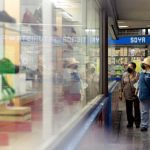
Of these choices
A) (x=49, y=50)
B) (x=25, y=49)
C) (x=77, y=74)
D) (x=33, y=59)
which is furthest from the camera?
(x=77, y=74)

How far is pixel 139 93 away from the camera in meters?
8.09

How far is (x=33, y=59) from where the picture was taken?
218 centimetres

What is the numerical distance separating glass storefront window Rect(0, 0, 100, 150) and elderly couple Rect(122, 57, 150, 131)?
15.0 ft

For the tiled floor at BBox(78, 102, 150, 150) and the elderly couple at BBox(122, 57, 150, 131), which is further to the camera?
the elderly couple at BBox(122, 57, 150, 131)


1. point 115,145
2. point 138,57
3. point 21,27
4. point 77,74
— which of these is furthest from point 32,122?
point 138,57

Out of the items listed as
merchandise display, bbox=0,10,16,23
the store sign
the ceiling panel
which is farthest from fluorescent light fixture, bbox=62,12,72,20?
the store sign

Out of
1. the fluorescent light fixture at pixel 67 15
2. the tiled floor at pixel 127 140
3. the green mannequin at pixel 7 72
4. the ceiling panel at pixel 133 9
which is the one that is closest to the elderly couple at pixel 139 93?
the tiled floor at pixel 127 140

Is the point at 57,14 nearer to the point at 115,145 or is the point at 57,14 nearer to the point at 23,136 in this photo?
the point at 23,136

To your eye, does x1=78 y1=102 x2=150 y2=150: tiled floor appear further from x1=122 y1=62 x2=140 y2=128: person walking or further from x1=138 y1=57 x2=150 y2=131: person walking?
x1=138 y1=57 x2=150 y2=131: person walking

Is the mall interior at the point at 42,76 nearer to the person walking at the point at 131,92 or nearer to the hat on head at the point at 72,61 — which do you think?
the hat on head at the point at 72,61

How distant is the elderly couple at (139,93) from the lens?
7.92m

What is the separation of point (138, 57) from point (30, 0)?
47.4 feet

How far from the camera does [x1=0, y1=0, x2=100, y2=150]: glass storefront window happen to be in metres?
1.75

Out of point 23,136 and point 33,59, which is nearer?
point 23,136
